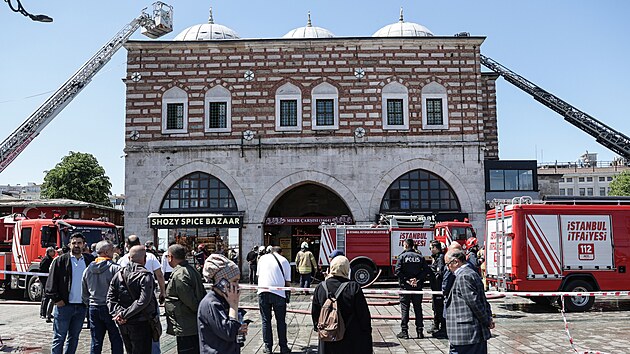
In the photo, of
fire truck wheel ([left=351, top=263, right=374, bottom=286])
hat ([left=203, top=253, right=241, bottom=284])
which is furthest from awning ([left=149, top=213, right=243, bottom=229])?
hat ([left=203, top=253, right=241, bottom=284])

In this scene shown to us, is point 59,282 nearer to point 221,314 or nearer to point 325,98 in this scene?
point 221,314

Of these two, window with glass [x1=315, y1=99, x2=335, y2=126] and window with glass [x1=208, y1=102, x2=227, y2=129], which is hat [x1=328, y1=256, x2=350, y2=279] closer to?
window with glass [x1=315, y1=99, x2=335, y2=126]

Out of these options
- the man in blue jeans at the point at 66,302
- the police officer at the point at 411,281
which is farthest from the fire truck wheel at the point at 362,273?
the man in blue jeans at the point at 66,302

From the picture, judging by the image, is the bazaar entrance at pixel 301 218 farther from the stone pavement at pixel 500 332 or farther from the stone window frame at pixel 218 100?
the stone pavement at pixel 500 332

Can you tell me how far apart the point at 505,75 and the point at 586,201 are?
14873 mm

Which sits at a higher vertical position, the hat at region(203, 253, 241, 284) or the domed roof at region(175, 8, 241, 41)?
the domed roof at region(175, 8, 241, 41)

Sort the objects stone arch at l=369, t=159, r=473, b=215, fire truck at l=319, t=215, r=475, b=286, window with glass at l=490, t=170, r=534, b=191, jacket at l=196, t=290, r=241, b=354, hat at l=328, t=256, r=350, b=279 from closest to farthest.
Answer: jacket at l=196, t=290, r=241, b=354
hat at l=328, t=256, r=350, b=279
fire truck at l=319, t=215, r=475, b=286
stone arch at l=369, t=159, r=473, b=215
window with glass at l=490, t=170, r=534, b=191

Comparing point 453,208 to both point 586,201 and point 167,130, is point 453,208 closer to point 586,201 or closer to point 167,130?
point 586,201

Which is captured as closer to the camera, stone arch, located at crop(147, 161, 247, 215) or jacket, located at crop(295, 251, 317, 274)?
jacket, located at crop(295, 251, 317, 274)

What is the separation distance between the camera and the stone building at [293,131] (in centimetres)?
2592

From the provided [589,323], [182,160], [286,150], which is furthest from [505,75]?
[589,323]

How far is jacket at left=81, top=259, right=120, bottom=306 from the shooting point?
766cm

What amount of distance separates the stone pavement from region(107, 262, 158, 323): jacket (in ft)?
10.2

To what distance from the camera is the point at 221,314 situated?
498cm
